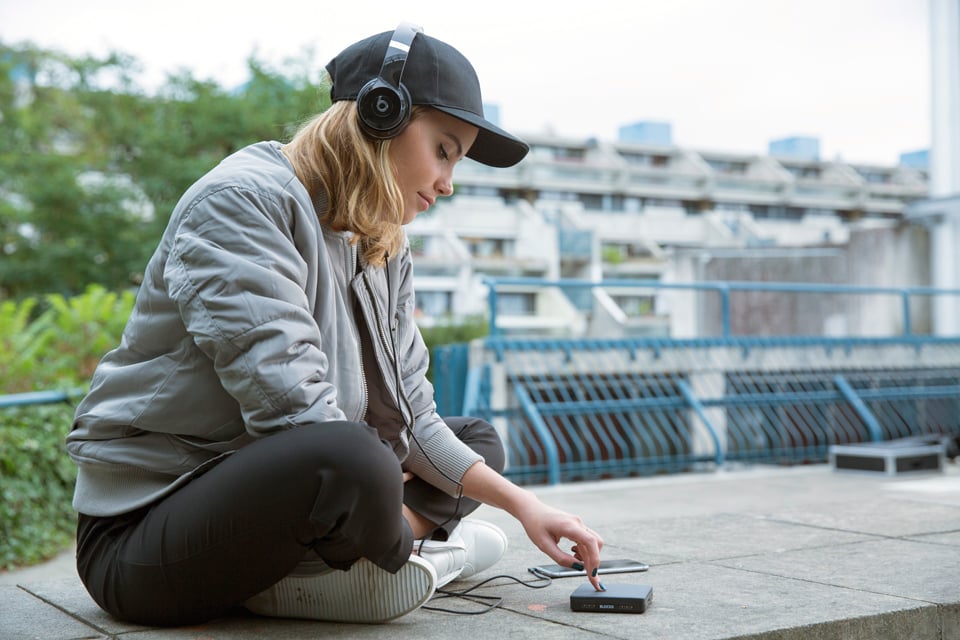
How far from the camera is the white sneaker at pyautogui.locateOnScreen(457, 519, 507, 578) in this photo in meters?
2.48

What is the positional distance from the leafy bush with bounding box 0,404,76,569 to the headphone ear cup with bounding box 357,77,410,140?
156 inches

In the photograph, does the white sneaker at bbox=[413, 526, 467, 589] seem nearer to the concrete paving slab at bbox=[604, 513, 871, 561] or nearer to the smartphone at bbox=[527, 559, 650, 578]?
the smartphone at bbox=[527, 559, 650, 578]

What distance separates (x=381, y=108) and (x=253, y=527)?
2.76 ft

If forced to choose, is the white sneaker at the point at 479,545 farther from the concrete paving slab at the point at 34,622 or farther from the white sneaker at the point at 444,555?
Answer: the concrete paving slab at the point at 34,622

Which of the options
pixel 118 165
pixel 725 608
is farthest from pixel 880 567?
pixel 118 165

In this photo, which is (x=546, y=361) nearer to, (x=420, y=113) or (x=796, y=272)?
(x=420, y=113)

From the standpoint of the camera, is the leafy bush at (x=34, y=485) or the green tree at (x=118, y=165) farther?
the green tree at (x=118, y=165)

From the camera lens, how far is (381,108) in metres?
1.94

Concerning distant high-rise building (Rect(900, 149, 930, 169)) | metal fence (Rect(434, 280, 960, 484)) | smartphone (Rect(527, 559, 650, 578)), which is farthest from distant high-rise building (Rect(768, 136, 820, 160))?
smartphone (Rect(527, 559, 650, 578))

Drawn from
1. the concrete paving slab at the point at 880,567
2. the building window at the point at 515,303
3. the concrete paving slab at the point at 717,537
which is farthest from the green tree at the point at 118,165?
the concrete paving slab at the point at 880,567

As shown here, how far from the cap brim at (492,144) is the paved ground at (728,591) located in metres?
1.05

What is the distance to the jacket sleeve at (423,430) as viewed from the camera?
228 cm

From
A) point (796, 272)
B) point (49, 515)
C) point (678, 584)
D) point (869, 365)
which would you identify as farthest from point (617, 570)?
point (796, 272)

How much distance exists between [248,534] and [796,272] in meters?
12.4
